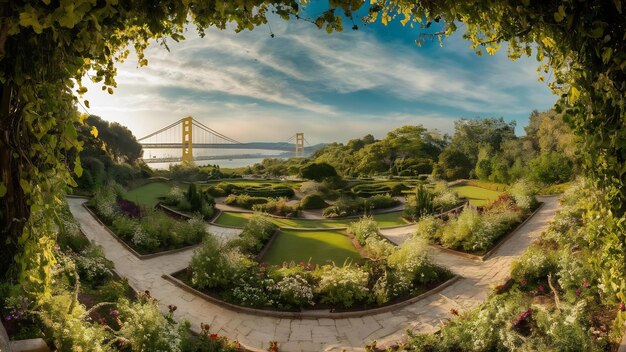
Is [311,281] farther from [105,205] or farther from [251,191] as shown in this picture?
[251,191]

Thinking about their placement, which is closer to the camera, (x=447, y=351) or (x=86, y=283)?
(x=447, y=351)

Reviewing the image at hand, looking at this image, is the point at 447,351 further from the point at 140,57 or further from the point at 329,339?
the point at 140,57

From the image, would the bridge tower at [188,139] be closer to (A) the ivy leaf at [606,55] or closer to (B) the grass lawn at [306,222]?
(B) the grass lawn at [306,222]

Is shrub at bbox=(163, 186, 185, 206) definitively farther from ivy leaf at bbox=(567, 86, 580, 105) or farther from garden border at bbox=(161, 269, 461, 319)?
ivy leaf at bbox=(567, 86, 580, 105)

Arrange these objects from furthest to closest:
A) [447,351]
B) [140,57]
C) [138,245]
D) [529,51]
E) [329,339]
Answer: [138,245]
[329,339]
[447,351]
[140,57]
[529,51]

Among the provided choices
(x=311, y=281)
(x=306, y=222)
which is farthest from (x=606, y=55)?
(x=306, y=222)

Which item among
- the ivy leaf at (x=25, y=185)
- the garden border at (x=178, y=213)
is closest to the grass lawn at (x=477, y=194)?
the garden border at (x=178, y=213)

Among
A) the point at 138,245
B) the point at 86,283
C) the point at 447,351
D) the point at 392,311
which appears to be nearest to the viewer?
the point at 447,351

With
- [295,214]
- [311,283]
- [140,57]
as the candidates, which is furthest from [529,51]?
[295,214]
